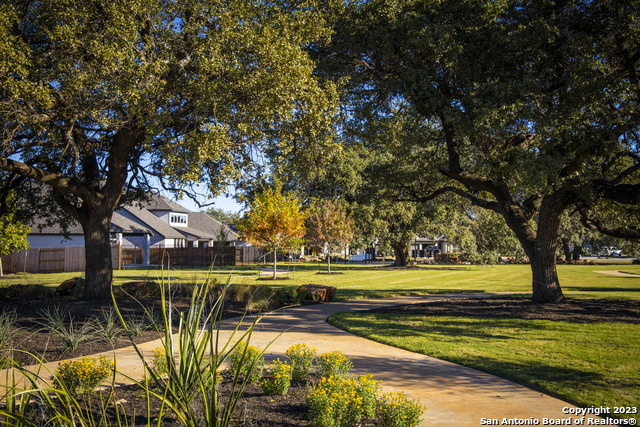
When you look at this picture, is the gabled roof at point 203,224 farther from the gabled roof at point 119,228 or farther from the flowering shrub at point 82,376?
the flowering shrub at point 82,376

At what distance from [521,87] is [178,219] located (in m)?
47.4

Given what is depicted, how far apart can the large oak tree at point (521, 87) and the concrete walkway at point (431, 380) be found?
562 centimetres

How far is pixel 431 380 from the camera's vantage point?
5.81 meters

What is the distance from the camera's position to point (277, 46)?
9734mm

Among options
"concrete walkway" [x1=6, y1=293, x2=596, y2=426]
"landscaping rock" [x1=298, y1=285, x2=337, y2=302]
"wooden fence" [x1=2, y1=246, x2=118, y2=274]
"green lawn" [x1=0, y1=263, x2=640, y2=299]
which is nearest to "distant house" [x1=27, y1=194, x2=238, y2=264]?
"wooden fence" [x1=2, y1=246, x2=118, y2=274]

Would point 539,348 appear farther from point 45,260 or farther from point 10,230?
point 45,260

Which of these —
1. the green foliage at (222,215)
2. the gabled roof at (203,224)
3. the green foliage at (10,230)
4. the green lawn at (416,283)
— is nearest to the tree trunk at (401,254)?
the green lawn at (416,283)

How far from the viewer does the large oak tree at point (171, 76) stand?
9148mm

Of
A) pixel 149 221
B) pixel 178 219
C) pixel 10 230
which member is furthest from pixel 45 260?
pixel 178 219

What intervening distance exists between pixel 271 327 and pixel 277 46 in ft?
20.6

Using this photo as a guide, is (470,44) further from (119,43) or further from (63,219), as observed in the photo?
(63,219)

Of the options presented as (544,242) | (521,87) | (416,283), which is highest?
(521,87)

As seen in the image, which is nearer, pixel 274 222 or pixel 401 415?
pixel 401 415

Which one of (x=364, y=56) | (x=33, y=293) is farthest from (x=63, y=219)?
(x=364, y=56)
